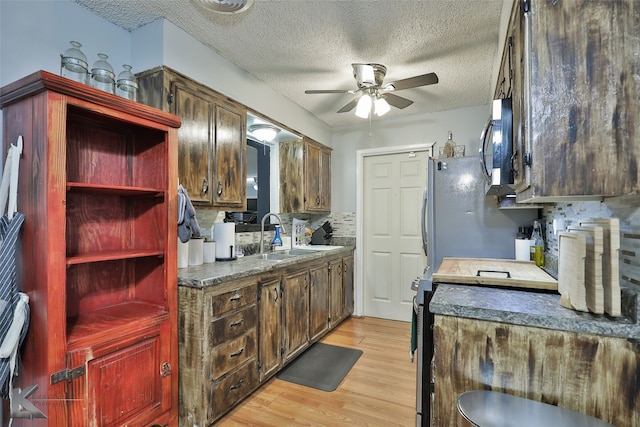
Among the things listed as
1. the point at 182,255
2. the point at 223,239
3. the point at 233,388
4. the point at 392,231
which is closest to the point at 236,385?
the point at 233,388

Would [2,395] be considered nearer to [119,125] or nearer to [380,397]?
[119,125]

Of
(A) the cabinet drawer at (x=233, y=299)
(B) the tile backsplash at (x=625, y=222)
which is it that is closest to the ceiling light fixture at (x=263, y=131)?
(A) the cabinet drawer at (x=233, y=299)

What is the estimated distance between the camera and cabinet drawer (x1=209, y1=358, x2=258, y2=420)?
1.86m

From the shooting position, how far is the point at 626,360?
86 cm

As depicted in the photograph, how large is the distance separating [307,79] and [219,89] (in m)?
0.86

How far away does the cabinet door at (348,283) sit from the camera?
379 centimetres

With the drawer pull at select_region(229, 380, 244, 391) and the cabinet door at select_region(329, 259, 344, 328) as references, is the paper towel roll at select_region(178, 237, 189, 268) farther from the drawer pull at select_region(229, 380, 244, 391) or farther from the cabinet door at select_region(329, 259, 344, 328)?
the cabinet door at select_region(329, 259, 344, 328)

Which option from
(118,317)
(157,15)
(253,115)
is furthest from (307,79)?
(118,317)

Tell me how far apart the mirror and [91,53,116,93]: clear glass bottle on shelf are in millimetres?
1441

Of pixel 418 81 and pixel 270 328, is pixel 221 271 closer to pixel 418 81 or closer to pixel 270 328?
pixel 270 328

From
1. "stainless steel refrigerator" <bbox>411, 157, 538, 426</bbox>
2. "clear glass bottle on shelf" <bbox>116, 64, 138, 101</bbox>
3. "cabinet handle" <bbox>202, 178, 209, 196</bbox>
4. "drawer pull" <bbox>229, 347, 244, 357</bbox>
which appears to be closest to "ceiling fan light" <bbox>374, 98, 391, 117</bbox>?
"stainless steel refrigerator" <bbox>411, 157, 538, 426</bbox>

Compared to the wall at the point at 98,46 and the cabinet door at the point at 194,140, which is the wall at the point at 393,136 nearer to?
the wall at the point at 98,46

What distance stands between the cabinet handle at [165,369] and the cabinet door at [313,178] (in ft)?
7.50

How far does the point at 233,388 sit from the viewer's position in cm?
200
